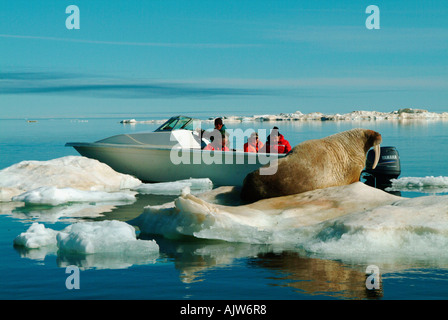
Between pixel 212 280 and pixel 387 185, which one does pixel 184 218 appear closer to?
pixel 212 280

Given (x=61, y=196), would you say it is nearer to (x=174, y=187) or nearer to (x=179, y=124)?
(x=174, y=187)

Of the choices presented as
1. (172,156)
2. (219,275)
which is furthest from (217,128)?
(219,275)

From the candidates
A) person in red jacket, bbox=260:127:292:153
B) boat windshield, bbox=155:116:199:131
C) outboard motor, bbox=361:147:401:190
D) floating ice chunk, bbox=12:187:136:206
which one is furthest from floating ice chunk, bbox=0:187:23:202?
outboard motor, bbox=361:147:401:190

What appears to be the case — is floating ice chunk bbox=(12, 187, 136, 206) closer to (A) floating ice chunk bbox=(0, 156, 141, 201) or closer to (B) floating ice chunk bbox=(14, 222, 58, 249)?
(A) floating ice chunk bbox=(0, 156, 141, 201)

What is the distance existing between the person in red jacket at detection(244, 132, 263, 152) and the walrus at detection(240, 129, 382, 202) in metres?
4.85

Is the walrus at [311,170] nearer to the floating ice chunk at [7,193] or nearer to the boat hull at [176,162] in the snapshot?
the boat hull at [176,162]

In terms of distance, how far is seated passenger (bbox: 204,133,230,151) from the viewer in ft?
57.9

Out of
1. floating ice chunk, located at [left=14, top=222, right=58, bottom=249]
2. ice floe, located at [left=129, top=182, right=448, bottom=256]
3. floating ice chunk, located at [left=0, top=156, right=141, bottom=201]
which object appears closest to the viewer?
ice floe, located at [left=129, top=182, right=448, bottom=256]

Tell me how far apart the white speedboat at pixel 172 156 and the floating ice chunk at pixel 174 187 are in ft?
1.07

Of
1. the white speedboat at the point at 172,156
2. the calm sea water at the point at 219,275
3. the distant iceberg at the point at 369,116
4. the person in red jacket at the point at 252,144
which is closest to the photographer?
the calm sea water at the point at 219,275

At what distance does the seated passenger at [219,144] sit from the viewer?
1764 cm

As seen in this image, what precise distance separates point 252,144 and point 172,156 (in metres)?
2.96

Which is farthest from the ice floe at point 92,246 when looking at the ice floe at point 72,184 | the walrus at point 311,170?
the ice floe at point 72,184

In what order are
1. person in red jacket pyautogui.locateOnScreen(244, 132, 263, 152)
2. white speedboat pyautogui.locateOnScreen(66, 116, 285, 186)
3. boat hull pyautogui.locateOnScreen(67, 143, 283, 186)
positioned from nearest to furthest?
person in red jacket pyautogui.locateOnScreen(244, 132, 263, 152), boat hull pyautogui.locateOnScreen(67, 143, 283, 186), white speedboat pyautogui.locateOnScreen(66, 116, 285, 186)
